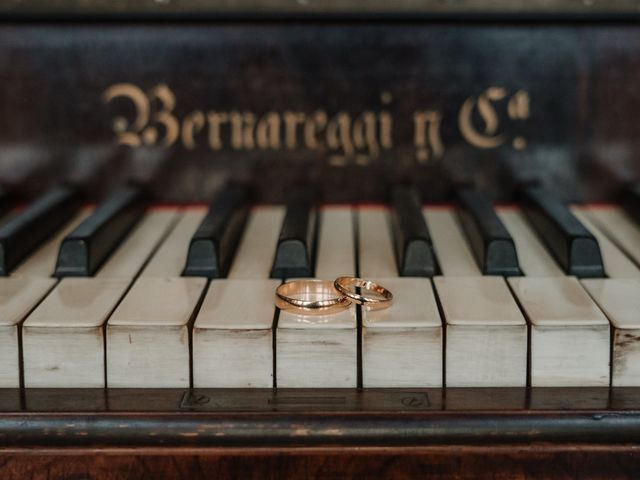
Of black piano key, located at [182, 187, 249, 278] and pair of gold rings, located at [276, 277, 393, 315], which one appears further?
black piano key, located at [182, 187, 249, 278]

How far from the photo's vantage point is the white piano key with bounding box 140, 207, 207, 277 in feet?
4.27

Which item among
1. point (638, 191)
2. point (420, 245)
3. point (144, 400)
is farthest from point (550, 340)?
point (638, 191)

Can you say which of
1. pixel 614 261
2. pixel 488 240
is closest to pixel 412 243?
pixel 488 240

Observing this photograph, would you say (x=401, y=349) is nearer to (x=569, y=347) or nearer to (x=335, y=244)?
(x=569, y=347)

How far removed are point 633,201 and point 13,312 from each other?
1.09 meters

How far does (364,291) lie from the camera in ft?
4.02

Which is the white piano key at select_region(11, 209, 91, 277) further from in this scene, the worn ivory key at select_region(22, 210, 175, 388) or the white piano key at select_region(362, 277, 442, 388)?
the white piano key at select_region(362, 277, 442, 388)

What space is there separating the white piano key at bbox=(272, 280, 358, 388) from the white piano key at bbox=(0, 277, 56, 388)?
1.12 feet

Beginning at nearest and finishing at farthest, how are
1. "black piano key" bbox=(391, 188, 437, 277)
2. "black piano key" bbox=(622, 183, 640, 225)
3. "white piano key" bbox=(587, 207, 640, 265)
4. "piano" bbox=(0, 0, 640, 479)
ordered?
"piano" bbox=(0, 0, 640, 479) → "black piano key" bbox=(391, 188, 437, 277) → "white piano key" bbox=(587, 207, 640, 265) → "black piano key" bbox=(622, 183, 640, 225)

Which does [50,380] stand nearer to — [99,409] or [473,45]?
[99,409]

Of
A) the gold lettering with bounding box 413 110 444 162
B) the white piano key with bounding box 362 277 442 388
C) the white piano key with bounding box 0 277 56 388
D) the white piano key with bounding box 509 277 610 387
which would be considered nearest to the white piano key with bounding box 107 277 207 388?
the white piano key with bounding box 0 277 56 388

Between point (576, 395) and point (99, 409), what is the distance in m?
0.60

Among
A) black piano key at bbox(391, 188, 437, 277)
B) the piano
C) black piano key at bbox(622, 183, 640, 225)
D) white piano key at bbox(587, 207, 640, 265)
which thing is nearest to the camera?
the piano

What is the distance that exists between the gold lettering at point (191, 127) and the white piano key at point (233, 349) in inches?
23.1
